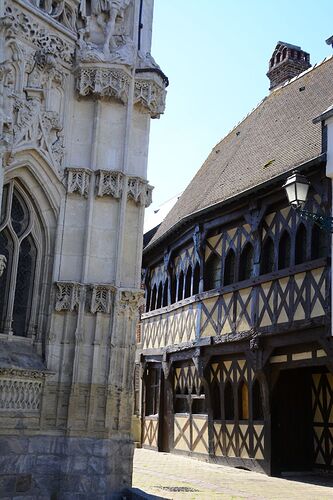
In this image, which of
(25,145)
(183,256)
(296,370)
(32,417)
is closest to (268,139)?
(183,256)

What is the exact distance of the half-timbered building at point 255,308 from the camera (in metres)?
13.2

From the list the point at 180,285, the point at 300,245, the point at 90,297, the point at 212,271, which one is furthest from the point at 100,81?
the point at 180,285

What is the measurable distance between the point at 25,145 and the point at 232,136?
534 inches

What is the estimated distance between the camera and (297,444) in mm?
14422

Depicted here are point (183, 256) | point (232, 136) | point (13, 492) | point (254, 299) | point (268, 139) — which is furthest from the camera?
point (232, 136)

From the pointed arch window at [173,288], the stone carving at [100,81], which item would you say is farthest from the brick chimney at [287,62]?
the stone carving at [100,81]

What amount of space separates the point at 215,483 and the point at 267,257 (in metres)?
4.78

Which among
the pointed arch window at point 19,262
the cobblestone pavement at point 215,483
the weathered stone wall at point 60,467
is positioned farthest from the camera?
the cobblestone pavement at point 215,483

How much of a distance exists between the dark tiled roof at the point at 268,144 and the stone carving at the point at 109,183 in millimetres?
5493

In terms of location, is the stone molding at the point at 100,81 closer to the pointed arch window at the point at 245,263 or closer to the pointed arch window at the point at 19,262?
the pointed arch window at the point at 19,262

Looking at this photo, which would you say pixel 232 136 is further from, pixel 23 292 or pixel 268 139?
pixel 23 292

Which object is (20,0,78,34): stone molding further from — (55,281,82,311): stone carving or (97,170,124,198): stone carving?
(55,281,82,311): stone carving

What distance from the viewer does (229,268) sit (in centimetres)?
1588

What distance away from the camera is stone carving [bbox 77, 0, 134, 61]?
9.09 meters
